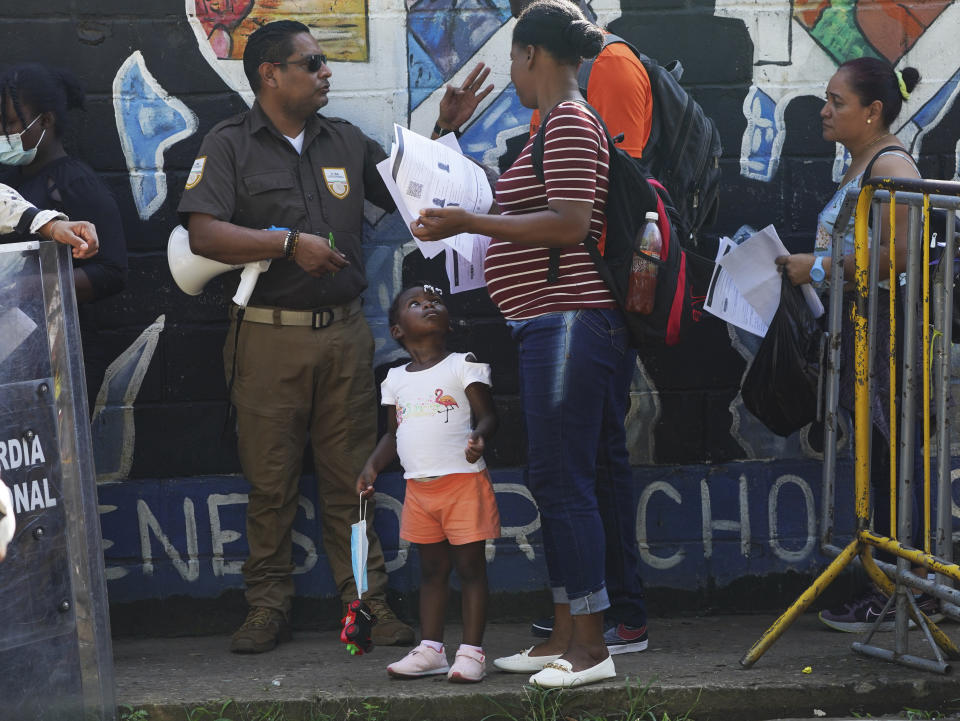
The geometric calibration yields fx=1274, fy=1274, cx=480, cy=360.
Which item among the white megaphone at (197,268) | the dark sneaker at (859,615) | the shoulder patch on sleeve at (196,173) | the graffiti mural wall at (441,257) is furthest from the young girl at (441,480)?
the dark sneaker at (859,615)

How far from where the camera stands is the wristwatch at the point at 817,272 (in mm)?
4199

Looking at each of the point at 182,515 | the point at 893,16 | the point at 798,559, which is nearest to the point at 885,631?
the point at 798,559

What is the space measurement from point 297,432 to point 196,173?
977 millimetres

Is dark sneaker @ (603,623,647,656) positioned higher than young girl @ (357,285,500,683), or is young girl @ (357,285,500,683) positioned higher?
young girl @ (357,285,500,683)

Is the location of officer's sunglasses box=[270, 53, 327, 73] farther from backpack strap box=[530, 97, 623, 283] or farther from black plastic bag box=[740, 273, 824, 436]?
black plastic bag box=[740, 273, 824, 436]

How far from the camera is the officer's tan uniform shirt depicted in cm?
439

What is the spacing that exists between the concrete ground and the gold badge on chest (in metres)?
1.62

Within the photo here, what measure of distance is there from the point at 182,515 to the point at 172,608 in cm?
36

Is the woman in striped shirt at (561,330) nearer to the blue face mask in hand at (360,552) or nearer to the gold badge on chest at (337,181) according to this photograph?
the blue face mask in hand at (360,552)

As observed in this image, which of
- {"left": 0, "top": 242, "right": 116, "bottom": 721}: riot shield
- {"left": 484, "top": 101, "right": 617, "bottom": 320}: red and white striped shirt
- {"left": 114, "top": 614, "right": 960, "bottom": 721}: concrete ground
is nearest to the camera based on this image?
{"left": 0, "top": 242, "right": 116, "bottom": 721}: riot shield

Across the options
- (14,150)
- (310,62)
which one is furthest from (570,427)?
(14,150)

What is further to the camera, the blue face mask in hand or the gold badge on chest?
the gold badge on chest

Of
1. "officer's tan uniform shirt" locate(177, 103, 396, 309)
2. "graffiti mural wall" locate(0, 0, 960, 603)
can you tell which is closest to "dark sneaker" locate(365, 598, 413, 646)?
"graffiti mural wall" locate(0, 0, 960, 603)

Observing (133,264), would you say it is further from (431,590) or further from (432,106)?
(431,590)
